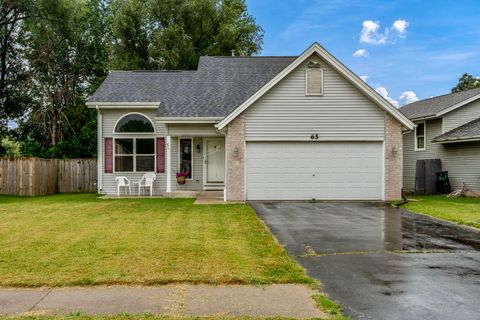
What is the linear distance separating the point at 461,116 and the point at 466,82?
27.6 metres

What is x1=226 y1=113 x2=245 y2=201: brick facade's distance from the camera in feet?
50.2

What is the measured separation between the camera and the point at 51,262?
20.7ft

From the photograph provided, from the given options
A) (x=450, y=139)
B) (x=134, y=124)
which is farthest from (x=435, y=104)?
(x=134, y=124)

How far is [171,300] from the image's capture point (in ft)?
15.4

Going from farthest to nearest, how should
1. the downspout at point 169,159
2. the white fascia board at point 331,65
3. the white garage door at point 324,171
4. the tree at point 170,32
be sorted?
the tree at point 170,32
the downspout at point 169,159
the white garage door at point 324,171
the white fascia board at point 331,65

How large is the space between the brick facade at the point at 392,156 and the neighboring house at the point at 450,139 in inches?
173

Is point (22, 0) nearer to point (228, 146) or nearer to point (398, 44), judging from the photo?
point (228, 146)

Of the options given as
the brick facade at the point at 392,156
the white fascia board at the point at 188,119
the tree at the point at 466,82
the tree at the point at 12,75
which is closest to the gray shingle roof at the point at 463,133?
the brick facade at the point at 392,156

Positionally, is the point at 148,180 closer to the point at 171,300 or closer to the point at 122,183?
the point at 122,183

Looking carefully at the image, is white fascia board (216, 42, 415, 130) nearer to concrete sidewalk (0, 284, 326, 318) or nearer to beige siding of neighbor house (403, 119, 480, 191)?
beige siding of neighbor house (403, 119, 480, 191)

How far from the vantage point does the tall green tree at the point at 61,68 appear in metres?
27.0

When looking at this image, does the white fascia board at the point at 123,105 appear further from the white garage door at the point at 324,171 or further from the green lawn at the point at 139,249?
the green lawn at the point at 139,249

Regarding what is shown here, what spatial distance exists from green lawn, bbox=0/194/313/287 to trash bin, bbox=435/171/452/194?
11.7 m

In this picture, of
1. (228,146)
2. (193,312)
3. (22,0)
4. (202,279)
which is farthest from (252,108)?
(22,0)
